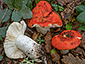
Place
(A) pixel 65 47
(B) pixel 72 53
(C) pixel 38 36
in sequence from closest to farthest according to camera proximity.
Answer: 1. (A) pixel 65 47
2. (B) pixel 72 53
3. (C) pixel 38 36

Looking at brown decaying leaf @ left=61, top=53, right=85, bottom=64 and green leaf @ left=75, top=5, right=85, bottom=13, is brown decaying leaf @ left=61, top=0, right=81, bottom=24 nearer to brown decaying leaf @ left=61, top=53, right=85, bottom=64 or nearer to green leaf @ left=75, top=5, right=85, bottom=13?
green leaf @ left=75, top=5, right=85, bottom=13

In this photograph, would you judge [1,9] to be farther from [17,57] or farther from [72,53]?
[72,53]

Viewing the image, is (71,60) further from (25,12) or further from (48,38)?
(25,12)

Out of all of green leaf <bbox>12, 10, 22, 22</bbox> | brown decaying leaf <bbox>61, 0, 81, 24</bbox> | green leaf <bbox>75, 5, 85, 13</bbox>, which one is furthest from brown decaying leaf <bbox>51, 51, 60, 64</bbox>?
green leaf <bbox>75, 5, 85, 13</bbox>

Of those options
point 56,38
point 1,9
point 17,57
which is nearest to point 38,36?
point 56,38

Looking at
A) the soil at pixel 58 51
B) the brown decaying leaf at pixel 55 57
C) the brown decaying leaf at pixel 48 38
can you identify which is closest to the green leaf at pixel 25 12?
the soil at pixel 58 51

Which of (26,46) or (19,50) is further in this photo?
(19,50)

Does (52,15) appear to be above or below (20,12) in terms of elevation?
below
